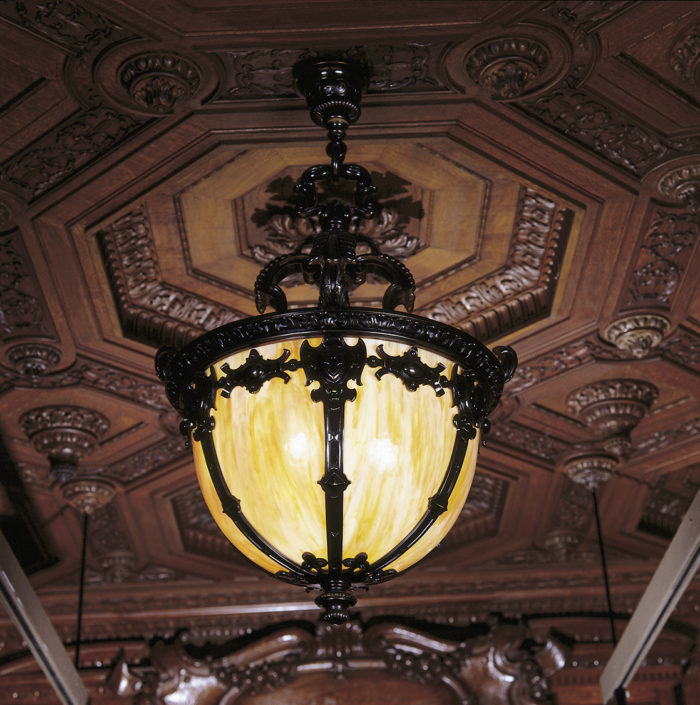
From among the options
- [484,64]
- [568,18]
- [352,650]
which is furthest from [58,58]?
[352,650]

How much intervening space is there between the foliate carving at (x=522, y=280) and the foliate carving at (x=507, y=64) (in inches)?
18.1

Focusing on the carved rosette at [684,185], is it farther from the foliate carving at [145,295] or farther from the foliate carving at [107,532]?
the foliate carving at [107,532]

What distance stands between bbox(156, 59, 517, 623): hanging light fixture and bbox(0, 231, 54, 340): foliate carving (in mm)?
807

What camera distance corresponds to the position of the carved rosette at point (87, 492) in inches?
159

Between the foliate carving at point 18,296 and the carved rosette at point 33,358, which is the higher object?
the foliate carving at point 18,296

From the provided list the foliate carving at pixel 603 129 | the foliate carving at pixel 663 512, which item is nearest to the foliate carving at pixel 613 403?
the foliate carving at pixel 663 512

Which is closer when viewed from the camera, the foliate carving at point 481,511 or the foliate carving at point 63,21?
the foliate carving at point 63,21

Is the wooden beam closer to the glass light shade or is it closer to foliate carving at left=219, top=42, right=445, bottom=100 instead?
the glass light shade

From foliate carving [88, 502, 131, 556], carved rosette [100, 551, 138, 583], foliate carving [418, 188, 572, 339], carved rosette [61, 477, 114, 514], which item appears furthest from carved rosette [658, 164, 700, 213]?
carved rosette [100, 551, 138, 583]

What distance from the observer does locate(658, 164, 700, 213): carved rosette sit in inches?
103

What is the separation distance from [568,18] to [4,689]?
4.04 metres

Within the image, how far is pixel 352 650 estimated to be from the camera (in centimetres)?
495

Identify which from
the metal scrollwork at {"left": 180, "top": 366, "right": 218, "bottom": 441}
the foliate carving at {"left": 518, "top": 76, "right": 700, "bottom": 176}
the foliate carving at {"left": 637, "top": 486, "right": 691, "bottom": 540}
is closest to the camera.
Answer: the metal scrollwork at {"left": 180, "top": 366, "right": 218, "bottom": 441}

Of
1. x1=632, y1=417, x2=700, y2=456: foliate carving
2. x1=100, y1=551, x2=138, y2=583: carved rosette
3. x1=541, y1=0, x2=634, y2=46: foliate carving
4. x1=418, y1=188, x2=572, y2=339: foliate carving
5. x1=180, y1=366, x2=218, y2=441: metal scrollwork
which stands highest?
x1=541, y1=0, x2=634, y2=46: foliate carving
